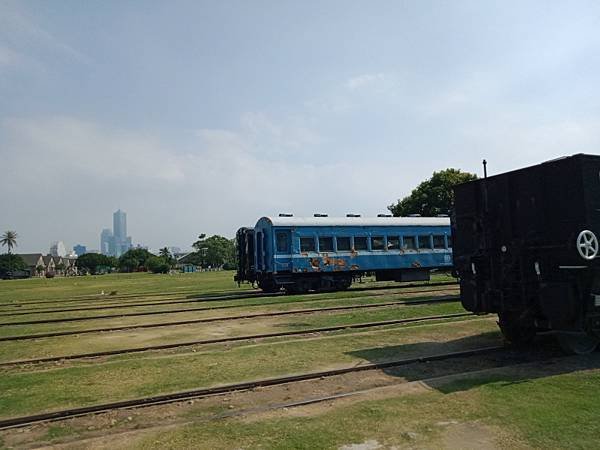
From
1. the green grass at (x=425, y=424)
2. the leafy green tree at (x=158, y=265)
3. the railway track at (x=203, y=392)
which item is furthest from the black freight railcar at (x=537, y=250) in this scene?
the leafy green tree at (x=158, y=265)

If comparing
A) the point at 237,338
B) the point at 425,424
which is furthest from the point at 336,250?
the point at 425,424

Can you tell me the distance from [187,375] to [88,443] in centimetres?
275

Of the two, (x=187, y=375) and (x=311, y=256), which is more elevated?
(x=311, y=256)

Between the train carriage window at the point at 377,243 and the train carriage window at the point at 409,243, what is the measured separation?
1220mm

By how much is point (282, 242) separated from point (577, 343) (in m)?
15.6

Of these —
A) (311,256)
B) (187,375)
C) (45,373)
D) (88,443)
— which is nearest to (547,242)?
(187,375)

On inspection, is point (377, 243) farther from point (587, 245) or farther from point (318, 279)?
point (587, 245)

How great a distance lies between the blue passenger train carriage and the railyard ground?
10843 mm

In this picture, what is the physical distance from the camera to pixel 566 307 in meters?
7.33

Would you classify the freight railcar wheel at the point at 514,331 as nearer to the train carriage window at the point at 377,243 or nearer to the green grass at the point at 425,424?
the green grass at the point at 425,424

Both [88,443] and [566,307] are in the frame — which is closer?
[88,443]

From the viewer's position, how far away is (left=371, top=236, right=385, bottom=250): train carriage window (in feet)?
79.2

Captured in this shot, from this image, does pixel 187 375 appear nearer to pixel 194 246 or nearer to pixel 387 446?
pixel 387 446

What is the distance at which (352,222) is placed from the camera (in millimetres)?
23906
